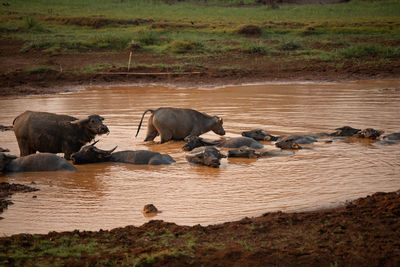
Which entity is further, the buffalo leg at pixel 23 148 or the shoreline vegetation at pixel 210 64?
the buffalo leg at pixel 23 148

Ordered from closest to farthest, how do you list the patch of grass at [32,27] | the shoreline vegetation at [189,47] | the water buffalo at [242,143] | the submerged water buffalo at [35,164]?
the submerged water buffalo at [35,164] → the water buffalo at [242,143] → the shoreline vegetation at [189,47] → the patch of grass at [32,27]

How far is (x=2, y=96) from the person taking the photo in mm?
17062

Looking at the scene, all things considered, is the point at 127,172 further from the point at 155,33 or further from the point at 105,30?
the point at 105,30

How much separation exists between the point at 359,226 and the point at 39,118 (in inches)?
235

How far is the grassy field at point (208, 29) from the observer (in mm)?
23703

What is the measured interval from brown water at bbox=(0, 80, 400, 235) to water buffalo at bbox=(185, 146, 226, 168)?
142 mm

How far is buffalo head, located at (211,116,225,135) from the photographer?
11.0 meters

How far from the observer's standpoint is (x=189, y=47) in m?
24.1

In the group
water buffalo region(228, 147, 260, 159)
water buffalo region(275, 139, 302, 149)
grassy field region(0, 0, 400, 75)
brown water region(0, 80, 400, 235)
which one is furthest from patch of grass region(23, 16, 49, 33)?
water buffalo region(228, 147, 260, 159)

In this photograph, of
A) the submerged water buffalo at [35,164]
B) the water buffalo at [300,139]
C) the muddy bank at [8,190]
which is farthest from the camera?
the water buffalo at [300,139]

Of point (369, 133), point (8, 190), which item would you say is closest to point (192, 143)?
point (369, 133)

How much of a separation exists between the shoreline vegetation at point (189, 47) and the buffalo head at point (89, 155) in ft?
31.2

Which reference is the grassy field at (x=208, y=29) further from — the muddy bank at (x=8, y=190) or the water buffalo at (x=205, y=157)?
the muddy bank at (x=8, y=190)

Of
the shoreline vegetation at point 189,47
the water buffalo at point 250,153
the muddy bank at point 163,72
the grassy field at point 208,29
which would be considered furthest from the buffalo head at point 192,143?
the grassy field at point 208,29
